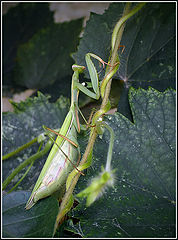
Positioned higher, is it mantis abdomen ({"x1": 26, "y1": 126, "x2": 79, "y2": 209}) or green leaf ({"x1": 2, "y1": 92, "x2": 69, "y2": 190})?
green leaf ({"x1": 2, "y1": 92, "x2": 69, "y2": 190})

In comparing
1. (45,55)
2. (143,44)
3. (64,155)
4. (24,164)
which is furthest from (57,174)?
(45,55)

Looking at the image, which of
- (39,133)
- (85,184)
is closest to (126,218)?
(85,184)

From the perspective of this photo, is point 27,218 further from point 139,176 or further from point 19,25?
point 19,25

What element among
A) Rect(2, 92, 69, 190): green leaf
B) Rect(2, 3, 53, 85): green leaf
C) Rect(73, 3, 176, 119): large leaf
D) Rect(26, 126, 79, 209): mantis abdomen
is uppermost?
Rect(2, 3, 53, 85): green leaf

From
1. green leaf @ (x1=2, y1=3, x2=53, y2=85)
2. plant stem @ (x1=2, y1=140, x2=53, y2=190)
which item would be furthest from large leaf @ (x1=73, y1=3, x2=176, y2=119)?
green leaf @ (x1=2, y1=3, x2=53, y2=85)

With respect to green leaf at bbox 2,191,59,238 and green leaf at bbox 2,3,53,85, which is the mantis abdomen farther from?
green leaf at bbox 2,3,53,85

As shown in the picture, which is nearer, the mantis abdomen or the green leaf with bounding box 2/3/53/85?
the mantis abdomen

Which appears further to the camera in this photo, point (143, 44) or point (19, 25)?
point (19, 25)
